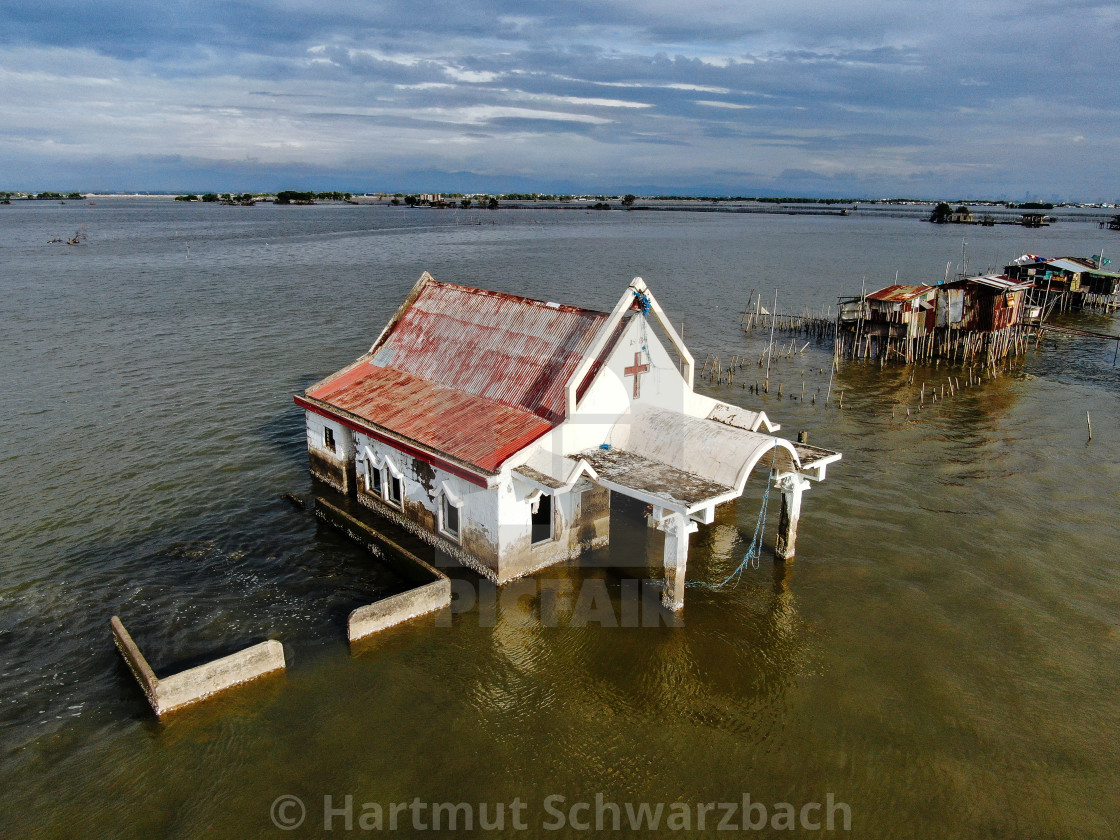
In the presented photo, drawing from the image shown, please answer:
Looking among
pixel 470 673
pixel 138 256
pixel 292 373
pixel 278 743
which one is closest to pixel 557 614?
pixel 470 673

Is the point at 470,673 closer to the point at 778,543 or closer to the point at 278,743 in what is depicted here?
the point at 278,743

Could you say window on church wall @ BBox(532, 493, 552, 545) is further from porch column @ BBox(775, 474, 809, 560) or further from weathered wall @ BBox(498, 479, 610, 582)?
porch column @ BBox(775, 474, 809, 560)

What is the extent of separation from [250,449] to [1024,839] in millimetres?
30108

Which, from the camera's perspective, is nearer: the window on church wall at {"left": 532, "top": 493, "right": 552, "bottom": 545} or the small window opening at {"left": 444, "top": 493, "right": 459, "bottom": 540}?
the window on church wall at {"left": 532, "top": 493, "right": 552, "bottom": 545}

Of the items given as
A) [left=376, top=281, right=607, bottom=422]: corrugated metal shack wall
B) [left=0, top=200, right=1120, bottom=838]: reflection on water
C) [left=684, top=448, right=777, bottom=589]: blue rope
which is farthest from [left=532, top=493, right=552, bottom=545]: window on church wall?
[left=684, top=448, right=777, bottom=589]: blue rope

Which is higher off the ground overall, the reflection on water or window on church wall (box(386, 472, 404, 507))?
window on church wall (box(386, 472, 404, 507))

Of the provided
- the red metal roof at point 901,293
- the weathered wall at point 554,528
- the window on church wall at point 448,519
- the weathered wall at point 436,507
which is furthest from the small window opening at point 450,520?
the red metal roof at point 901,293

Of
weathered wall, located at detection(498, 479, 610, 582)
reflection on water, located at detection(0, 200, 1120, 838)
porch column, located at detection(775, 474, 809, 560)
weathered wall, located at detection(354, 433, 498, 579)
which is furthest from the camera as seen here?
porch column, located at detection(775, 474, 809, 560)

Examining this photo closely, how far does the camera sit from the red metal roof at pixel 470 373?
2097cm

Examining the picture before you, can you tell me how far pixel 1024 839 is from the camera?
13.4m

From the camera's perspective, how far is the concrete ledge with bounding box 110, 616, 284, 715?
15992 mm

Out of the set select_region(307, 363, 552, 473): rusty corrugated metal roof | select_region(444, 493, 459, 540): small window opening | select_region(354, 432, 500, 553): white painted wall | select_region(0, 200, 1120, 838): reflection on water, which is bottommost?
select_region(0, 200, 1120, 838): reflection on water

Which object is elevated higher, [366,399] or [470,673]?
[366,399]

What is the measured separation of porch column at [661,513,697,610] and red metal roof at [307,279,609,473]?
4.48 m
